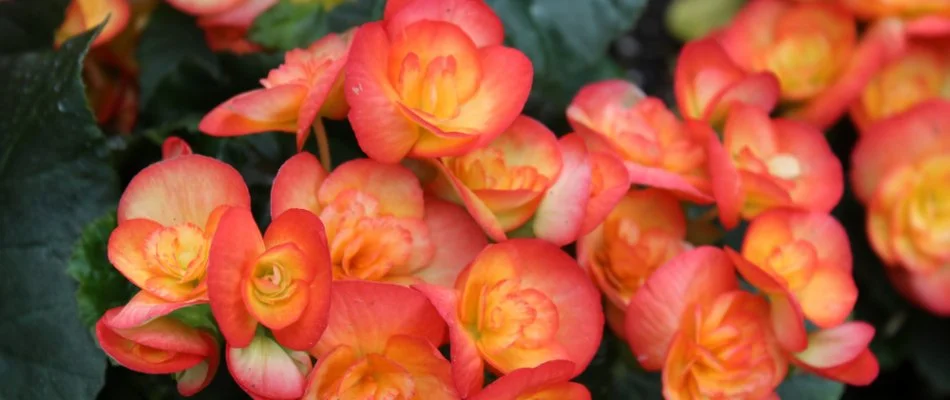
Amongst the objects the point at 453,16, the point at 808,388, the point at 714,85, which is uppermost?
the point at 453,16

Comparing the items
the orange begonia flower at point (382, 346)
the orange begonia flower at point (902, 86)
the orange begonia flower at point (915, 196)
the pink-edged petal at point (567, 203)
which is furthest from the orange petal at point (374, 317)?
the orange begonia flower at point (902, 86)

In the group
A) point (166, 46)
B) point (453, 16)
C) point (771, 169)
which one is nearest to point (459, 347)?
point (453, 16)

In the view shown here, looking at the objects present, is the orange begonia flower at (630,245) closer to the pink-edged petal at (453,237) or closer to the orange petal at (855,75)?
the pink-edged petal at (453,237)

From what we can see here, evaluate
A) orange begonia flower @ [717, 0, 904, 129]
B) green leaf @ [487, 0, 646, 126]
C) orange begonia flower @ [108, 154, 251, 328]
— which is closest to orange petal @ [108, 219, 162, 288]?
orange begonia flower @ [108, 154, 251, 328]

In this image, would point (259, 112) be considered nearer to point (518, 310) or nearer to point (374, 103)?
point (374, 103)

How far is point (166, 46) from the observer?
917 millimetres

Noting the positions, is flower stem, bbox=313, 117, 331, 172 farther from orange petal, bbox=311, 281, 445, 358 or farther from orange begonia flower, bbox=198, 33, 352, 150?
orange petal, bbox=311, 281, 445, 358

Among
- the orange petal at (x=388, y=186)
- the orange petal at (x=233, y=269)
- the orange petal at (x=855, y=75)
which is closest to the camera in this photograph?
the orange petal at (x=233, y=269)

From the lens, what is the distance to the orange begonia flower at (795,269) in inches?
24.1

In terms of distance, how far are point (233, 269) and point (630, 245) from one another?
0.29 m

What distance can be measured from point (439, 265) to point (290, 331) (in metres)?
0.12

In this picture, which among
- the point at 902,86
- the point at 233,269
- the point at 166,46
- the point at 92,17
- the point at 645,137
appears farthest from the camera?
the point at 902,86

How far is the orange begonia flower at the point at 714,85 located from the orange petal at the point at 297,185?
355mm

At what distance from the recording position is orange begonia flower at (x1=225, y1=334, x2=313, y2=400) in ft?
1.61
